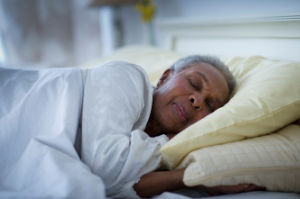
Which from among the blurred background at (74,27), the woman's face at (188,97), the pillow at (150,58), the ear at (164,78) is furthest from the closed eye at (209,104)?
the blurred background at (74,27)

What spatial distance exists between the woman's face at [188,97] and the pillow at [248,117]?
0.32ft

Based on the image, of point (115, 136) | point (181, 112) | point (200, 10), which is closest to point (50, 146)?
point (115, 136)

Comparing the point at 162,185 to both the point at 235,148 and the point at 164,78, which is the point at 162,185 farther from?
the point at 164,78

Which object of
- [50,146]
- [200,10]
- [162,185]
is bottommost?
[162,185]

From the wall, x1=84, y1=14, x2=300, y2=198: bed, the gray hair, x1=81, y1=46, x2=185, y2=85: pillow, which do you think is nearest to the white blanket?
x1=84, y1=14, x2=300, y2=198: bed

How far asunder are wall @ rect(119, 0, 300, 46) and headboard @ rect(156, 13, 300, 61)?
0.04 m

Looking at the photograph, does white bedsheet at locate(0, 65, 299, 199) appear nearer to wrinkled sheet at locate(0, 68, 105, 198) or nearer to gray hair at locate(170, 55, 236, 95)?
wrinkled sheet at locate(0, 68, 105, 198)

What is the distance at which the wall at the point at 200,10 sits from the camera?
1.23 meters

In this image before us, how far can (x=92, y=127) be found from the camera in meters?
0.68

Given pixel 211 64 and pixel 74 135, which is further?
pixel 211 64

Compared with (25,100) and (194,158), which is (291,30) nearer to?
(194,158)

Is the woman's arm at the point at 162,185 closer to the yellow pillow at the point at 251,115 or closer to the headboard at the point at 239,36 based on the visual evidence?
the yellow pillow at the point at 251,115

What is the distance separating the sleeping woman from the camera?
2.00 ft

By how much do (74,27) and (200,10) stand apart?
133cm
